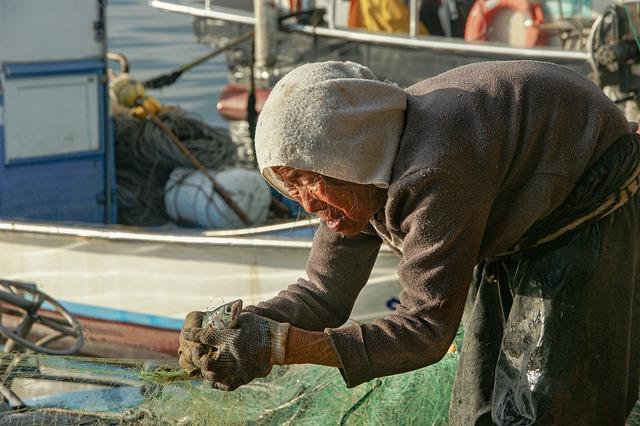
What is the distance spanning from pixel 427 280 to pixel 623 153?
2.28ft

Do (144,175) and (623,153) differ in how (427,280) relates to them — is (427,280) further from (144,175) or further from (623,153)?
(144,175)

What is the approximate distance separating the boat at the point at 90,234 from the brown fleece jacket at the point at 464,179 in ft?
15.1

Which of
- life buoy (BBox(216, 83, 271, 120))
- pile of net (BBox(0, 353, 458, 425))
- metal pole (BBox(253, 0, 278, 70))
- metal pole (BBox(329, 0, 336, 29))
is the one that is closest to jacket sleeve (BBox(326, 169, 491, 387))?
pile of net (BBox(0, 353, 458, 425))

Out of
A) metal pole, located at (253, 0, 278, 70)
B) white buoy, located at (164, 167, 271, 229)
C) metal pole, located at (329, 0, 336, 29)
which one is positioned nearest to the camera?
white buoy, located at (164, 167, 271, 229)

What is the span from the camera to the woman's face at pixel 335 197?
9.12 ft

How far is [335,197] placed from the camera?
281cm

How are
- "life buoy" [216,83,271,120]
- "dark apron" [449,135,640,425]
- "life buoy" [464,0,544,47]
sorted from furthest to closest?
"life buoy" [216,83,271,120]
"life buoy" [464,0,544,47]
"dark apron" [449,135,640,425]

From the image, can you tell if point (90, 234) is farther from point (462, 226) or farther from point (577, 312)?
point (462, 226)

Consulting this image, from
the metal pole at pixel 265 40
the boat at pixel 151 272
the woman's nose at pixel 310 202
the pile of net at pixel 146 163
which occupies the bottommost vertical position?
the boat at pixel 151 272

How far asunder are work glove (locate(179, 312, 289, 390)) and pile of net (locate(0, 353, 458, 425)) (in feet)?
3.13

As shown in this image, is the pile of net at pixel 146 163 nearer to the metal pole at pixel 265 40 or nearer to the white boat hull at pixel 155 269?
the white boat hull at pixel 155 269

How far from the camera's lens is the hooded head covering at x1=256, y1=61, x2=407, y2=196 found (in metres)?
2.67

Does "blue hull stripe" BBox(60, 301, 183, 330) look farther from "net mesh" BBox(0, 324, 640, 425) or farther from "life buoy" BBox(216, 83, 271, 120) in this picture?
"life buoy" BBox(216, 83, 271, 120)

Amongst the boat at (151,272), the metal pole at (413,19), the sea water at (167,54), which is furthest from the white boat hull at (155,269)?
the sea water at (167,54)
